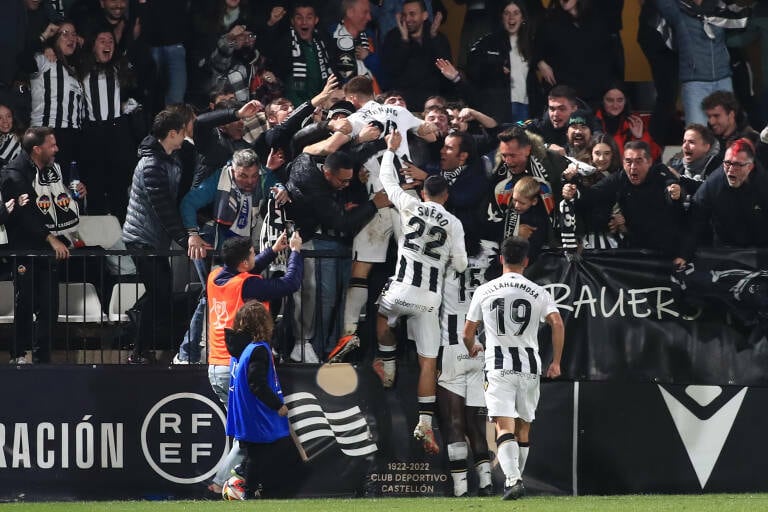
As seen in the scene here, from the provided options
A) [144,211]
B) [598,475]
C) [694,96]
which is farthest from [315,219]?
[694,96]

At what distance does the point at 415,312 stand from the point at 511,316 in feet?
3.53

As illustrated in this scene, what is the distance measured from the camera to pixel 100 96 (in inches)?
604


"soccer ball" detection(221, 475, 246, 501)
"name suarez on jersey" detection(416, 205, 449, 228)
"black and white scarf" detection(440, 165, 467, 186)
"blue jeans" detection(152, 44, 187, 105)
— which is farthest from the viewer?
"blue jeans" detection(152, 44, 187, 105)

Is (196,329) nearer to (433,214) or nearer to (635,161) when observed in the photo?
(433,214)

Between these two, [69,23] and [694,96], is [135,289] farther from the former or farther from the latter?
[694,96]

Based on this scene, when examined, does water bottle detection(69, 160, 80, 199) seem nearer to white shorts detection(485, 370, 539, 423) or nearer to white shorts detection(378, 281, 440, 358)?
white shorts detection(378, 281, 440, 358)

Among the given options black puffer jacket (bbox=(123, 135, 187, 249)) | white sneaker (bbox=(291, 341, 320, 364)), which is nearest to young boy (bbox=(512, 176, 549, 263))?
white sneaker (bbox=(291, 341, 320, 364))

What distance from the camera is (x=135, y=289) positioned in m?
13.8

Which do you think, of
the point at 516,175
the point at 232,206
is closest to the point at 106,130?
the point at 232,206

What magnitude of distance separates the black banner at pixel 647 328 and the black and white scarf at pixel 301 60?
4069 millimetres

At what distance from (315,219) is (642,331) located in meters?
2.93

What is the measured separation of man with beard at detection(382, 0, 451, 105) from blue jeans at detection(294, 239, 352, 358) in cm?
320

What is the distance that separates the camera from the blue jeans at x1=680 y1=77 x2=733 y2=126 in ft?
52.5

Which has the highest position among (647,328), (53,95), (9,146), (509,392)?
→ (53,95)
